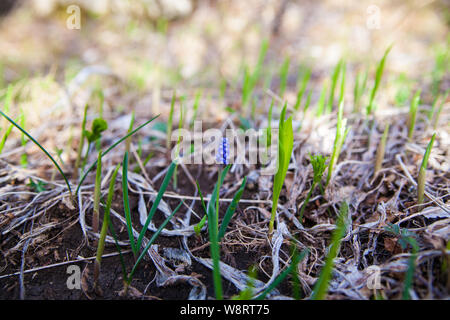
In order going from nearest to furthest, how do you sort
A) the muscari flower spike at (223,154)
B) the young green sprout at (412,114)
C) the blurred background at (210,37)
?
the muscari flower spike at (223,154)
the young green sprout at (412,114)
the blurred background at (210,37)

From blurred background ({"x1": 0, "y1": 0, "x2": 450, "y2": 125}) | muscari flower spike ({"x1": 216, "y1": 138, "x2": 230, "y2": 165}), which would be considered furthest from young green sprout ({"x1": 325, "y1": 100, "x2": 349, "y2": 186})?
blurred background ({"x1": 0, "y1": 0, "x2": 450, "y2": 125})

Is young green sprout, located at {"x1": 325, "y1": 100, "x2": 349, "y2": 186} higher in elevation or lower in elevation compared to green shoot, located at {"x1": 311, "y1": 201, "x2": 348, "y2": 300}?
higher

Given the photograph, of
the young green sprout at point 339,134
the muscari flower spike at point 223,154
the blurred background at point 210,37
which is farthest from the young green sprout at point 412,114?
the blurred background at point 210,37

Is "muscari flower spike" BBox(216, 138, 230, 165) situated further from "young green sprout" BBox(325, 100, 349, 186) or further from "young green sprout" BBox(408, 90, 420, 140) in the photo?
"young green sprout" BBox(408, 90, 420, 140)

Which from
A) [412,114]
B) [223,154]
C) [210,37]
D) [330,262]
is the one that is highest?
[210,37]

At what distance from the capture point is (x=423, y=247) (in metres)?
0.95

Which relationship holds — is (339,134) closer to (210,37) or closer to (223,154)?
(223,154)

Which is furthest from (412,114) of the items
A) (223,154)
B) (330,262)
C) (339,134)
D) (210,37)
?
(210,37)

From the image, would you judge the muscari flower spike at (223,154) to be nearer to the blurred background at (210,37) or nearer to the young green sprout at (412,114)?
the young green sprout at (412,114)

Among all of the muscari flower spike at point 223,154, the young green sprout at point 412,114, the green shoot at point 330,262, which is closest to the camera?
the green shoot at point 330,262

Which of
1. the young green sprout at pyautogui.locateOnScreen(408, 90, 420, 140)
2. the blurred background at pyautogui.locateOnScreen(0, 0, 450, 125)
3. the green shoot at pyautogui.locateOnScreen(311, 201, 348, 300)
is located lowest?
the green shoot at pyautogui.locateOnScreen(311, 201, 348, 300)

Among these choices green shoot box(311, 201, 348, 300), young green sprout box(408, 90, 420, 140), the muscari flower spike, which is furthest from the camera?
young green sprout box(408, 90, 420, 140)

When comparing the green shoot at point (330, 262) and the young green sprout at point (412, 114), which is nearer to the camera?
the green shoot at point (330, 262)

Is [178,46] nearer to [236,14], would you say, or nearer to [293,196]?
[236,14]
